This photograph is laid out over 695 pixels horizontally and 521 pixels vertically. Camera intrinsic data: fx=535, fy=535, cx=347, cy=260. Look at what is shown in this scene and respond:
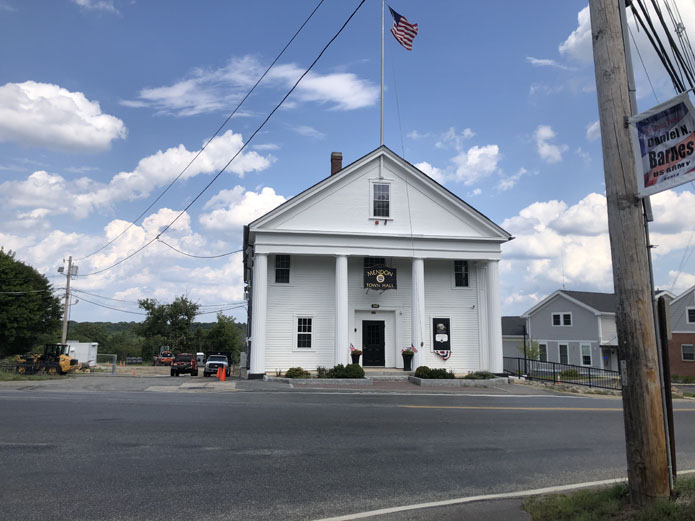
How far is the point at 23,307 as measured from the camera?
57750mm

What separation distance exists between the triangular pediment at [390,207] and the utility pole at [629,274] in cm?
2039

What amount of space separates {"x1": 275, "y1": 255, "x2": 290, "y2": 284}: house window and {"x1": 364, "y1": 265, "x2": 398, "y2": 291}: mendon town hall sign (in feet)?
13.0

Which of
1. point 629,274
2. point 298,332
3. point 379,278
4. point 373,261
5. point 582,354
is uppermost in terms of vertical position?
point 373,261

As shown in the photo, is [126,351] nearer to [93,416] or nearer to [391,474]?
[93,416]

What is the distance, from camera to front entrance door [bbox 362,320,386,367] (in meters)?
27.3

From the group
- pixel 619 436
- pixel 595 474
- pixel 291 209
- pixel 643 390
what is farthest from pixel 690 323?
pixel 643 390

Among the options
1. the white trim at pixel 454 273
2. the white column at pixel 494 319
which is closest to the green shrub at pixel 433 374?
the white column at pixel 494 319

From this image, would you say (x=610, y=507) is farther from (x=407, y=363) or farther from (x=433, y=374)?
(x=407, y=363)

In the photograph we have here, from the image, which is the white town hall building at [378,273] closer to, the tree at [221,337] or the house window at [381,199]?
the house window at [381,199]

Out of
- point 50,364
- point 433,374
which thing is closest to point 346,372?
point 433,374

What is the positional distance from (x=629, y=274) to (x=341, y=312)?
20251 millimetres

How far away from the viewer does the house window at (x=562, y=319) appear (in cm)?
4919

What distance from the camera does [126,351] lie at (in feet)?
322

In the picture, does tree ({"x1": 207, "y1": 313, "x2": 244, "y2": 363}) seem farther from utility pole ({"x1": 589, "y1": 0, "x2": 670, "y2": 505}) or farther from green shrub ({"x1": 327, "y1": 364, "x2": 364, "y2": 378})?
utility pole ({"x1": 589, "y1": 0, "x2": 670, "y2": 505})
